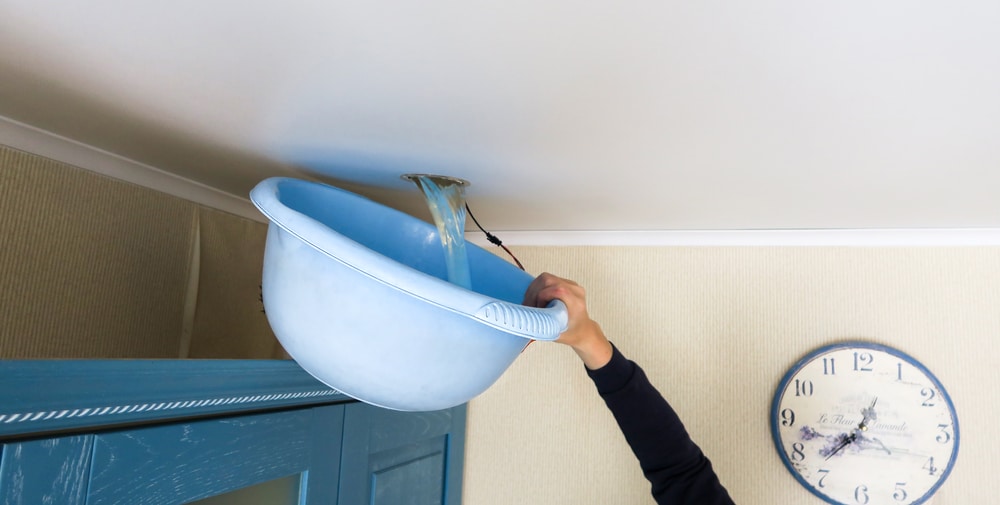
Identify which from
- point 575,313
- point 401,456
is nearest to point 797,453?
point 575,313

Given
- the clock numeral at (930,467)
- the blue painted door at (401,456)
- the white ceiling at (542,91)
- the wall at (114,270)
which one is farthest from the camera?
the clock numeral at (930,467)

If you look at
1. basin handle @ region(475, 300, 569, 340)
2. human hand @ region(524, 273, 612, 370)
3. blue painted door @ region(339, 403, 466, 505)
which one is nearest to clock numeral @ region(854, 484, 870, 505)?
human hand @ region(524, 273, 612, 370)

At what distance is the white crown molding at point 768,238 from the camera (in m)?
1.19

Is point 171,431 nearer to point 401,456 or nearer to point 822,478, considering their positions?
point 401,456

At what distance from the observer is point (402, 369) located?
63 cm

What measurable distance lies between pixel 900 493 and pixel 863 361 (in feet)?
0.80

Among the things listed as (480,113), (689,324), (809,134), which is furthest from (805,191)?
(480,113)

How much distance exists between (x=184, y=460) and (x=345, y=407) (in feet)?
1.11

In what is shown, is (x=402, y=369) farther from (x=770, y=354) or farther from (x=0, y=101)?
(x=770, y=354)

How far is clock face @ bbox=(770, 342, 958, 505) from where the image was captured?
113cm

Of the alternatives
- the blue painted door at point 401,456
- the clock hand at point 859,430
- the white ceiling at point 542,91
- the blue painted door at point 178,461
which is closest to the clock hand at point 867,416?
the clock hand at point 859,430

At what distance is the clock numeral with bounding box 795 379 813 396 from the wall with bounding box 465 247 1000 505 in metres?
0.04

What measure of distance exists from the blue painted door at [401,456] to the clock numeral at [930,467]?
0.91 metres

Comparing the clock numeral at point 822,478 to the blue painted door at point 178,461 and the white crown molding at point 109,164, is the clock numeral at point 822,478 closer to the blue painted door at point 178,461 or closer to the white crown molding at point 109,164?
Answer: the blue painted door at point 178,461
